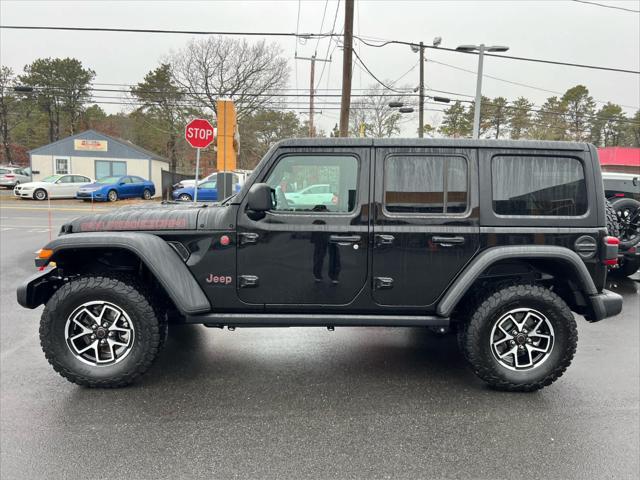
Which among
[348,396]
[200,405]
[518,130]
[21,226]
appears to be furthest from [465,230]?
[518,130]

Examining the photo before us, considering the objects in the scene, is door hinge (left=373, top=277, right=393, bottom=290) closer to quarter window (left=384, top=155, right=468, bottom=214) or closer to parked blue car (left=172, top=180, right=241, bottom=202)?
quarter window (left=384, top=155, right=468, bottom=214)

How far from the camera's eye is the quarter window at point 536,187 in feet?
11.4

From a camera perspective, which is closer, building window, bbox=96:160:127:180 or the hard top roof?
the hard top roof

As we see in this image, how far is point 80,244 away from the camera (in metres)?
3.33

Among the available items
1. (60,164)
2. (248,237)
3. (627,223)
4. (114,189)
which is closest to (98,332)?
(248,237)

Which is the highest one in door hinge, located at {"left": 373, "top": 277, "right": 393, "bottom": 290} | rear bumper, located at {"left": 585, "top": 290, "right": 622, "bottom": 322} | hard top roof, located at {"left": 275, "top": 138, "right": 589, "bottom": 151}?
hard top roof, located at {"left": 275, "top": 138, "right": 589, "bottom": 151}

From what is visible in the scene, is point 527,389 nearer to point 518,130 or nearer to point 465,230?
point 465,230

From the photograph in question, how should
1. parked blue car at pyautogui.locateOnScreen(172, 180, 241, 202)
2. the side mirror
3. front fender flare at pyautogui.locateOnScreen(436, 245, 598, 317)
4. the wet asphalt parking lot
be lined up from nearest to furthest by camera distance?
the wet asphalt parking lot, the side mirror, front fender flare at pyautogui.locateOnScreen(436, 245, 598, 317), parked blue car at pyautogui.locateOnScreen(172, 180, 241, 202)

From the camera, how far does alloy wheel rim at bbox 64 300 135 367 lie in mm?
3412

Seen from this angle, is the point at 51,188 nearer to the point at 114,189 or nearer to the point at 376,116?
the point at 114,189

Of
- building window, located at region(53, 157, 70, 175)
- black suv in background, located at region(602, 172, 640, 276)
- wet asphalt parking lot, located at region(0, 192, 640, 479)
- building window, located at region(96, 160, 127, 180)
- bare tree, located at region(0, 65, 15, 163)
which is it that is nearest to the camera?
wet asphalt parking lot, located at region(0, 192, 640, 479)

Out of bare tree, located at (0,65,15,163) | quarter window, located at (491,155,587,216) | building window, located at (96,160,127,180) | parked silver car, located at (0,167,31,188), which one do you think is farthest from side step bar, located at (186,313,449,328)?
bare tree, located at (0,65,15,163)

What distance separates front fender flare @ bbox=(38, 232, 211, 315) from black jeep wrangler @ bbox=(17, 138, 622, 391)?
0.05ft

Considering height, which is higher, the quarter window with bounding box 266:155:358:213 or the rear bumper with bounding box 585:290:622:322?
the quarter window with bounding box 266:155:358:213
